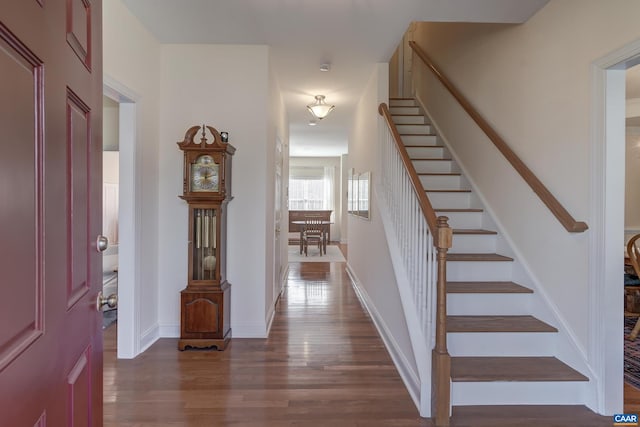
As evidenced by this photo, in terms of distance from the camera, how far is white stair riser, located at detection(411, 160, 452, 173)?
4176 millimetres

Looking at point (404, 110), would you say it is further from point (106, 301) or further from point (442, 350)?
point (106, 301)

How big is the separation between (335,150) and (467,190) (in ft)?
21.4

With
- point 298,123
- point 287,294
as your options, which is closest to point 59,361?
point 287,294

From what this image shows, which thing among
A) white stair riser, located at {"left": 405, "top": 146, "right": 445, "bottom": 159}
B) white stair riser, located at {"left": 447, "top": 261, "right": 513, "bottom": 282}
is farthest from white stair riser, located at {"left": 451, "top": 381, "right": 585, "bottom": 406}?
white stair riser, located at {"left": 405, "top": 146, "right": 445, "bottom": 159}

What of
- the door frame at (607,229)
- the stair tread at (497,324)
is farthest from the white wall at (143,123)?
the door frame at (607,229)

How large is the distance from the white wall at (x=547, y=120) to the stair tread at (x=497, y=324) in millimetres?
194

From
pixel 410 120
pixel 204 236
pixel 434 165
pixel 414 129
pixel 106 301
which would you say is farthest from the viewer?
pixel 410 120

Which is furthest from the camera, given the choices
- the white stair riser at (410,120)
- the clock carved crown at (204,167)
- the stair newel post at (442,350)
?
the white stair riser at (410,120)

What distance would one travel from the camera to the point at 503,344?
2492 millimetres

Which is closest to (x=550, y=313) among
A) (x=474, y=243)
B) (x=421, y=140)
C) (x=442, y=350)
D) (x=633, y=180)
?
(x=474, y=243)

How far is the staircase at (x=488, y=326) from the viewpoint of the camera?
225cm

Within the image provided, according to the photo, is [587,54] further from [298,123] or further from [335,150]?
[335,150]

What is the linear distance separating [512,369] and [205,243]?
246 cm

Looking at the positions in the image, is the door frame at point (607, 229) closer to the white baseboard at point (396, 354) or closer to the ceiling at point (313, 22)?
the ceiling at point (313, 22)
